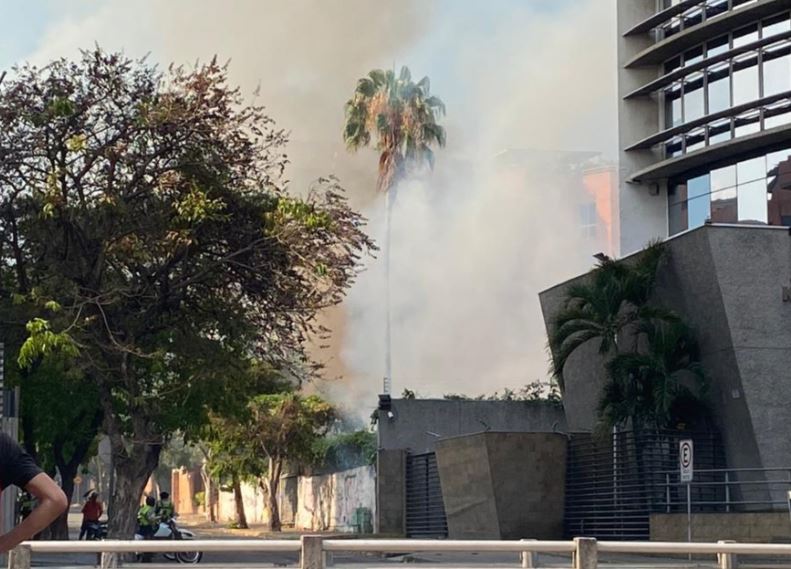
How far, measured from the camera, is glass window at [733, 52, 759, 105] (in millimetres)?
36500

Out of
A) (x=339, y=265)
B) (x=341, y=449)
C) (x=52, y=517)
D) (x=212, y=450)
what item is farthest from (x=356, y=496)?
(x=52, y=517)

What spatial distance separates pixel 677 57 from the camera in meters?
39.8

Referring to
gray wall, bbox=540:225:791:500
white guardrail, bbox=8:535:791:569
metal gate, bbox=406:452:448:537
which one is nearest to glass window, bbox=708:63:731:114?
gray wall, bbox=540:225:791:500

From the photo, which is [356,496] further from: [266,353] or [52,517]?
[52,517]

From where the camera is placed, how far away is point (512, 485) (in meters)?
34.4

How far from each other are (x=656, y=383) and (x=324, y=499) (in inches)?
1057

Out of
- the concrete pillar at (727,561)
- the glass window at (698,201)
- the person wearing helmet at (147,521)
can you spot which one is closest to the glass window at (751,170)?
the glass window at (698,201)

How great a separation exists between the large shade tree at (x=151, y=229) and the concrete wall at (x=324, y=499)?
17832 millimetres

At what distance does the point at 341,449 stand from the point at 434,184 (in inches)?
558

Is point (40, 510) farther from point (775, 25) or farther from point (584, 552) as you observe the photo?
point (775, 25)

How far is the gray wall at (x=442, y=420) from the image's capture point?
44.6 m

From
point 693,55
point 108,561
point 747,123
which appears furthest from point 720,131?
point 108,561

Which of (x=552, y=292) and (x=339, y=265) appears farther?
(x=552, y=292)

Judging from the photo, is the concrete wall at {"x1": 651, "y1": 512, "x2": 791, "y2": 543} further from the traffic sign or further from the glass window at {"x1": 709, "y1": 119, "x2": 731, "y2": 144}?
the glass window at {"x1": 709, "y1": 119, "x2": 731, "y2": 144}
